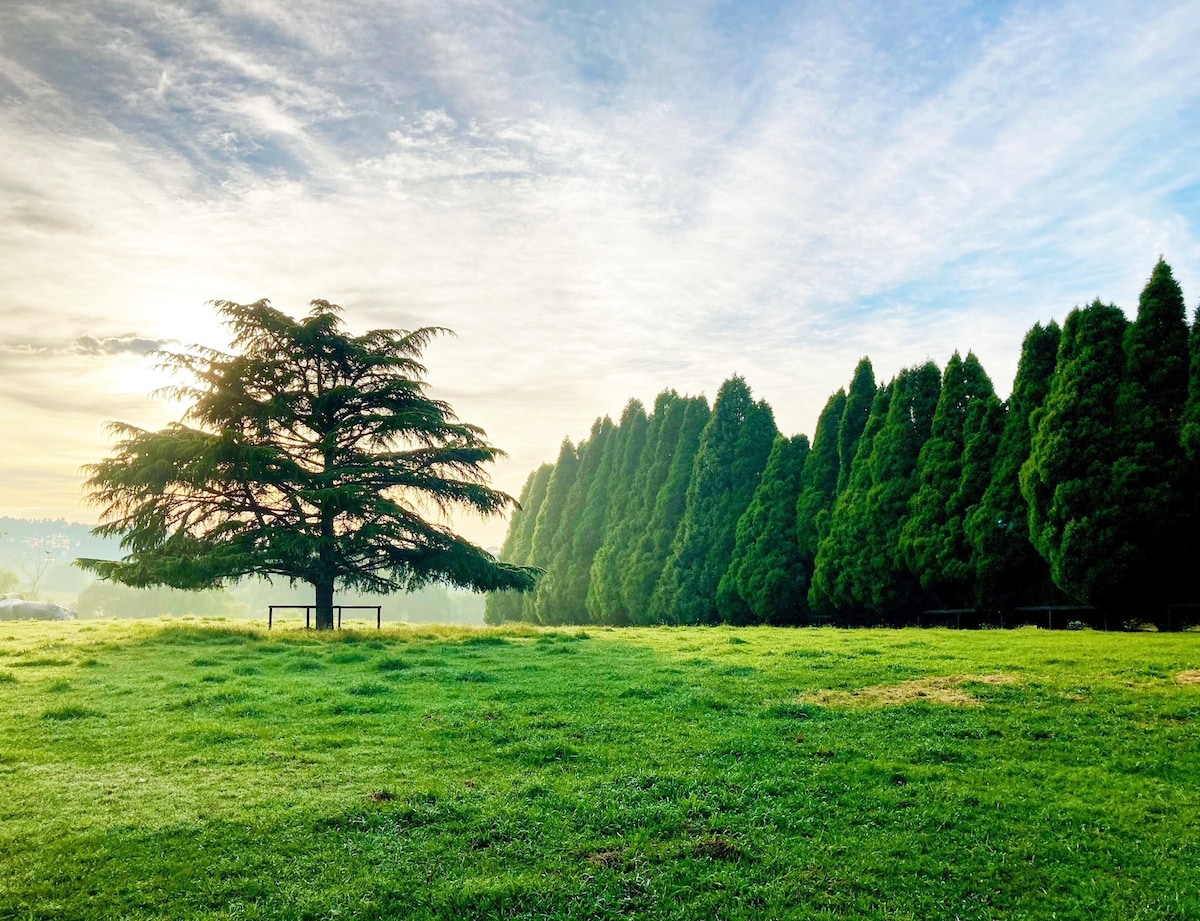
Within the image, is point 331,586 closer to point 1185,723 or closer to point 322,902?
point 322,902

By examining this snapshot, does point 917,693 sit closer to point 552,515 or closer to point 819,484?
point 819,484

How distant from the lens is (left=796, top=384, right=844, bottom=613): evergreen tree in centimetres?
2828

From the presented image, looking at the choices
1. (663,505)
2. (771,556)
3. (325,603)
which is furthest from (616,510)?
(325,603)

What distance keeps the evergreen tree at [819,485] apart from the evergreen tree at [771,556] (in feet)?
1.08

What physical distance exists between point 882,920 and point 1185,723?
5.45 m

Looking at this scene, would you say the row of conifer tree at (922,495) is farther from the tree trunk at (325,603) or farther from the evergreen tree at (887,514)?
the tree trunk at (325,603)

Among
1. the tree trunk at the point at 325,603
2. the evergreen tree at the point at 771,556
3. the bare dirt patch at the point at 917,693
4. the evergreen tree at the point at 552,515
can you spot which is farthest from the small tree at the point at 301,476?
the evergreen tree at the point at 552,515

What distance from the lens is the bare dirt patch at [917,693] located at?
950 centimetres

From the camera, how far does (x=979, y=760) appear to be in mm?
7316

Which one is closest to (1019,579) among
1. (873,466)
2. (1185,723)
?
(873,466)

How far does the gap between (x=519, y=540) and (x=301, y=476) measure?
29845 millimetres

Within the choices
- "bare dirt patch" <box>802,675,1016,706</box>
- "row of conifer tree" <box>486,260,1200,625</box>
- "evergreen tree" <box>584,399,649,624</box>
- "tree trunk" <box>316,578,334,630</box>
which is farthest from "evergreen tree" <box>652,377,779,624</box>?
"bare dirt patch" <box>802,675,1016,706</box>

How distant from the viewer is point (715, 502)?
33.1 meters

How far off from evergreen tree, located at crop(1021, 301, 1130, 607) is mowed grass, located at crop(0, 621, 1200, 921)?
653 centimetres
